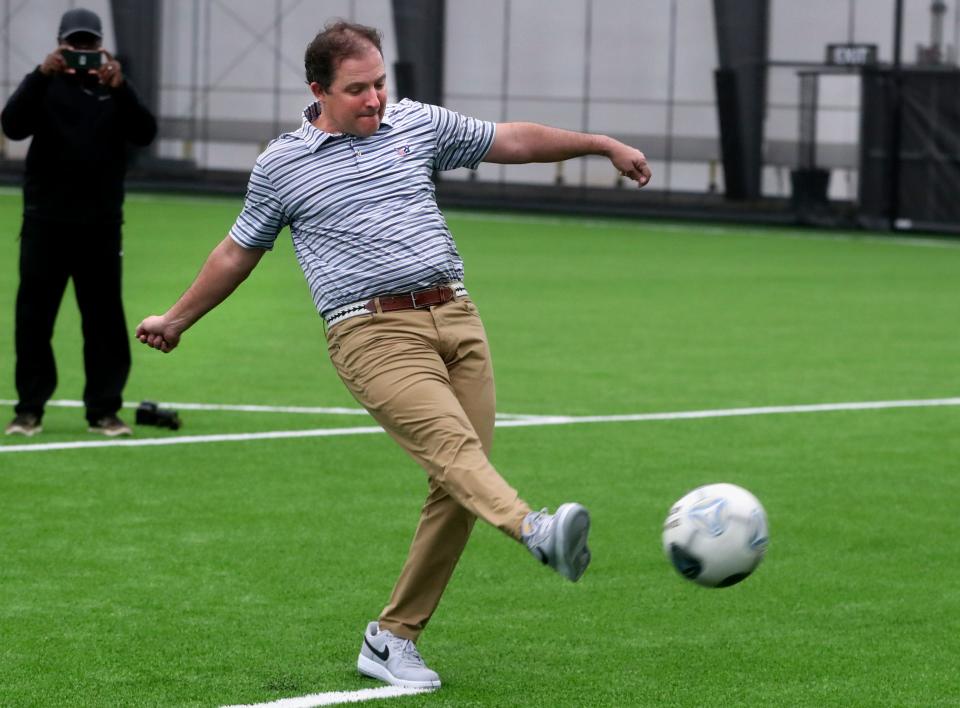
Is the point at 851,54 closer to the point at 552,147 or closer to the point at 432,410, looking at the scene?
the point at 552,147

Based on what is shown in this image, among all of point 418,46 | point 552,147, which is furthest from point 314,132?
point 418,46

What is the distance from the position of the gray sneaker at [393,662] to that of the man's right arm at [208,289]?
3.88 ft

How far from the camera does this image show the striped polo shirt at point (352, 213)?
19.5 feet

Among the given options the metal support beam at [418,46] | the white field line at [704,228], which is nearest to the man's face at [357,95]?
the white field line at [704,228]

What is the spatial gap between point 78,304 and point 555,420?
310cm

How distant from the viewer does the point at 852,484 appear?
32.6 ft

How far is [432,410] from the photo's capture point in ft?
18.8

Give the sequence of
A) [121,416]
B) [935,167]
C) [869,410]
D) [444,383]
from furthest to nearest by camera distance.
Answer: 1. [935,167]
2. [869,410]
3. [121,416]
4. [444,383]

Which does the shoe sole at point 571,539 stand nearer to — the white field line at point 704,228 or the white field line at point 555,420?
the white field line at point 555,420

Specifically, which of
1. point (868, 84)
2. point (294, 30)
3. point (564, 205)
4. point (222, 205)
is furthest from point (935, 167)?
point (294, 30)

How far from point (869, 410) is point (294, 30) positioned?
33472 mm

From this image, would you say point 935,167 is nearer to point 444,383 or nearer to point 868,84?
point 868,84

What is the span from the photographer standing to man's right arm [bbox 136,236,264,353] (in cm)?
479

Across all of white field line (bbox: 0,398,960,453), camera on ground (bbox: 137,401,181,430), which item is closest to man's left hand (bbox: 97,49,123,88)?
camera on ground (bbox: 137,401,181,430)
